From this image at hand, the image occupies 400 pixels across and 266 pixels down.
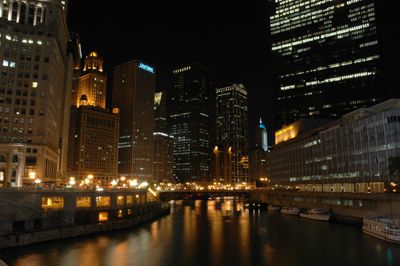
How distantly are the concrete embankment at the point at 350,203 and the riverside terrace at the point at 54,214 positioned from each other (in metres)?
59.0

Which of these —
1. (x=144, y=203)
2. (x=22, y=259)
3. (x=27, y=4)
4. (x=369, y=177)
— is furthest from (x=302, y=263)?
(x=27, y=4)

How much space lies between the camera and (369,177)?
107 meters

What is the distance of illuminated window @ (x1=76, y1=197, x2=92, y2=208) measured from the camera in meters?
82.7

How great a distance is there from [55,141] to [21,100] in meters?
32.3

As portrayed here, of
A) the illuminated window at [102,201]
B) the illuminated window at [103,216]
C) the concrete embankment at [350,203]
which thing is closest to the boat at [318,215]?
the concrete embankment at [350,203]

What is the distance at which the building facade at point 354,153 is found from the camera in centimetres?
9962

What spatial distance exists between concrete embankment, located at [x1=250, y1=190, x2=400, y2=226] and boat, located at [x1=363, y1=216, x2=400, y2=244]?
172 inches

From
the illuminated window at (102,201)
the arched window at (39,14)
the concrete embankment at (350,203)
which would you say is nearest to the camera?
the concrete embankment at (350,203)

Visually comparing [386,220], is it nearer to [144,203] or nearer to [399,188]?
[399,188]

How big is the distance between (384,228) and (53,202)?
7068 centimetres

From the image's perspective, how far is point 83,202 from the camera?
8450 cm

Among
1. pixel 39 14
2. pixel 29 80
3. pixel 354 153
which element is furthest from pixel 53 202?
pixel 39 14

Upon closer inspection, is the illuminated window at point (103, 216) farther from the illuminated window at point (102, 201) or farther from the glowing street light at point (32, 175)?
the glowing street light at point (32, 175)

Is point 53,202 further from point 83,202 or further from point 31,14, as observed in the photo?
point 31,14
